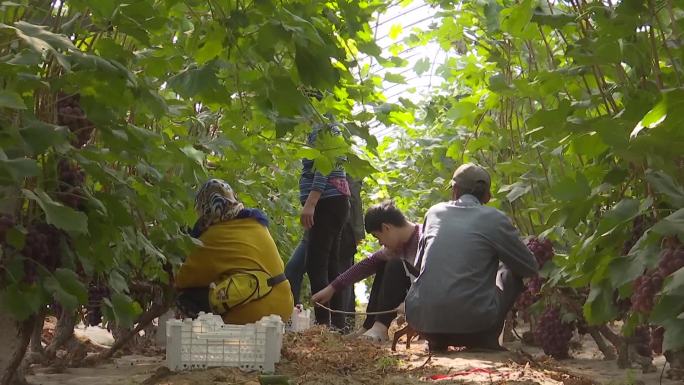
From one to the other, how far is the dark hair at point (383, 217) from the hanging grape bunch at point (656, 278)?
314 cm

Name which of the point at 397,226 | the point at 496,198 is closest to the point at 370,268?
the point at 397,226

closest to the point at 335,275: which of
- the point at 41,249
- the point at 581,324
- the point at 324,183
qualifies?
the point at 324,183

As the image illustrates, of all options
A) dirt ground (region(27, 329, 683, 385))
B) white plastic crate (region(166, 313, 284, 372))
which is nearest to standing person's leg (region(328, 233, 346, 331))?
dirt ground (region(27, 329, 683, 385))

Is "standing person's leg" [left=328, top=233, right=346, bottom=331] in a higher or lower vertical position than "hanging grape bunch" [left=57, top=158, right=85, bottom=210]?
lower

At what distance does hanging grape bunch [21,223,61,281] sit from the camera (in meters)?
2.65

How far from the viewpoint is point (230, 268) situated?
15.6 ft

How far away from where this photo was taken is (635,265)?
2285mm

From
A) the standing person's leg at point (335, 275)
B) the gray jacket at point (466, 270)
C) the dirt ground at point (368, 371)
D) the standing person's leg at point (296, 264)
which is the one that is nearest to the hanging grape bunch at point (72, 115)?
the dirt ground at point (368, 371)

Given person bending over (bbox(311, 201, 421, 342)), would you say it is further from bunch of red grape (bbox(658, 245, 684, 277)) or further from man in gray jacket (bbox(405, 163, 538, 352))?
bunch of red grape (bbox(658, 245, 684, 277))

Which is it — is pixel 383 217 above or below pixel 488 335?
above

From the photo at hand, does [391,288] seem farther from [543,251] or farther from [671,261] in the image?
[671,261]

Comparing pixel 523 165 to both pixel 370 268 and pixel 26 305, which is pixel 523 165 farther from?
pixel 26 305

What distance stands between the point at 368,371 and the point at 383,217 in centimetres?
170

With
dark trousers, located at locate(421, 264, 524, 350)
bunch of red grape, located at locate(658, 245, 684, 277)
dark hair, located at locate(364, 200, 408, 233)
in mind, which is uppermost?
dark hair, located at locate(364, 200, 408, 233)
